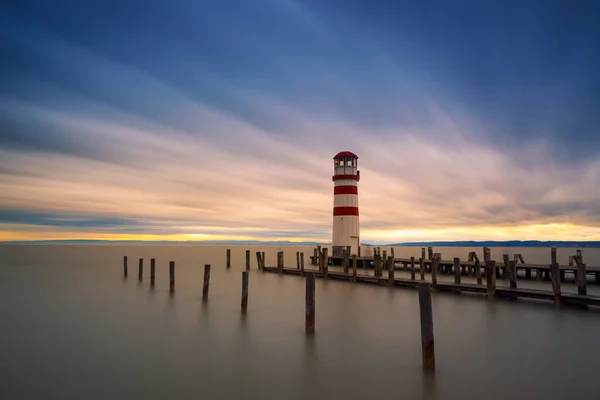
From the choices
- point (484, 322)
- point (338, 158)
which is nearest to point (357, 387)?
point (484, 322)

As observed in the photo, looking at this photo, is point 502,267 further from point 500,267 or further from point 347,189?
point 347,189

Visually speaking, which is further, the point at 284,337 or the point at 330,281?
the point at 330,281

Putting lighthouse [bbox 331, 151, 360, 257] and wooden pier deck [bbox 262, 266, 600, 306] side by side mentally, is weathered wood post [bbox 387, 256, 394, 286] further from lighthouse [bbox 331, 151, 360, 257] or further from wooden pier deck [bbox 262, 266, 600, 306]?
lighthouse [bbox 331, 151, 360, 257]

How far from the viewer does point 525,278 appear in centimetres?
2722

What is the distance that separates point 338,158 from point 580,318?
18.4 metres

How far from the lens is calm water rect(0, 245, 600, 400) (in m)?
7.61

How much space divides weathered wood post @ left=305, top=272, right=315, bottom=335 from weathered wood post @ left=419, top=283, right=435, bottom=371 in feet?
11.3

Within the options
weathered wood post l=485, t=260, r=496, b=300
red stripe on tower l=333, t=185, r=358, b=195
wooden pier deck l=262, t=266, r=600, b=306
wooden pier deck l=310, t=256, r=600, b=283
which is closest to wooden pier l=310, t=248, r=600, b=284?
wooden pier deck l=310, t=256, r=600, b=283

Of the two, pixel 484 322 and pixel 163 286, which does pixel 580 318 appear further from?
pixel 163 286

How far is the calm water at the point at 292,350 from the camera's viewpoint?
7.61 metres

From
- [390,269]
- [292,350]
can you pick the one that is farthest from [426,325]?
[390,269]

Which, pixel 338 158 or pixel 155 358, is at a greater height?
pixel 338 158

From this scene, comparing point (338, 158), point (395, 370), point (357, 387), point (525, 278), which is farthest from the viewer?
point (338, 158)

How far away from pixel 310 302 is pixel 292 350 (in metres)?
1.49
